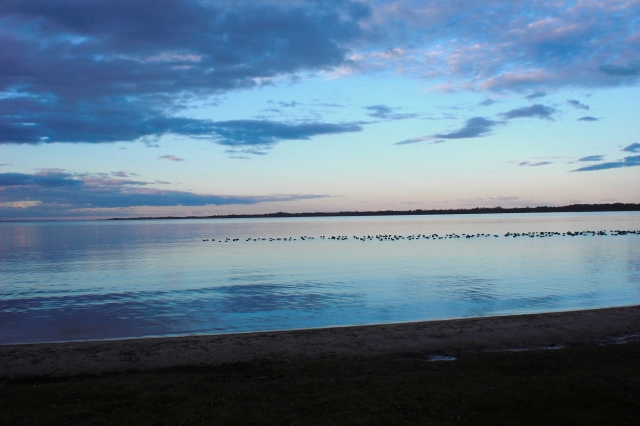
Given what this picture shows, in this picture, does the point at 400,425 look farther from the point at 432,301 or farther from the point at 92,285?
the point at 92,285

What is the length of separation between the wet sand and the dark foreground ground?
2.62 ft

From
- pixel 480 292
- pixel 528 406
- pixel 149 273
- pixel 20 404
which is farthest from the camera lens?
pixel 149 273

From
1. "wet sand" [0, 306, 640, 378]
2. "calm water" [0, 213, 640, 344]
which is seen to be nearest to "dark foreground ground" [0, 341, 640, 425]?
"wet sand" [0, 306, 640, 378]

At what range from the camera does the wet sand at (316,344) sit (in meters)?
12.3

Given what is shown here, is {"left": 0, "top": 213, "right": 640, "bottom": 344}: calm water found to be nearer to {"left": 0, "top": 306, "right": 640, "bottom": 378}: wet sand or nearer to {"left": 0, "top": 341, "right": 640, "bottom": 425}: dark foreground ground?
{"left": 0, "top": 306, "right": 640, "bottom": 378}: wet sand

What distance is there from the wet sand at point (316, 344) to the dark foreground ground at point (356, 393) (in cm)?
80

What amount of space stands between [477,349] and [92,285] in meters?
25.2

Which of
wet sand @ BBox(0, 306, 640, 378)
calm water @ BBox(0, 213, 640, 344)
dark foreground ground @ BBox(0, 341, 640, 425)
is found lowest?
calm water @ BBox(0, 213, 640, 344)

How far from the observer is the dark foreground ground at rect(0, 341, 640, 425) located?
26.4 feet

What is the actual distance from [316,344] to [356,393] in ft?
15.1

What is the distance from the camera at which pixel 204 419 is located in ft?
26.4

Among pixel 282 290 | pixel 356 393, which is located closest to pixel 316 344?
pixel 356 393

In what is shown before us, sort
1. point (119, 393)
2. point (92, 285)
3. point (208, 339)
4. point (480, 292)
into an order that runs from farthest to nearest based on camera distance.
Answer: point (92, 285) < point (480, 292) < point (208, 339) < point (119, 393)

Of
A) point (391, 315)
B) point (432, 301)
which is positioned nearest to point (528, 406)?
point (391, 315)
